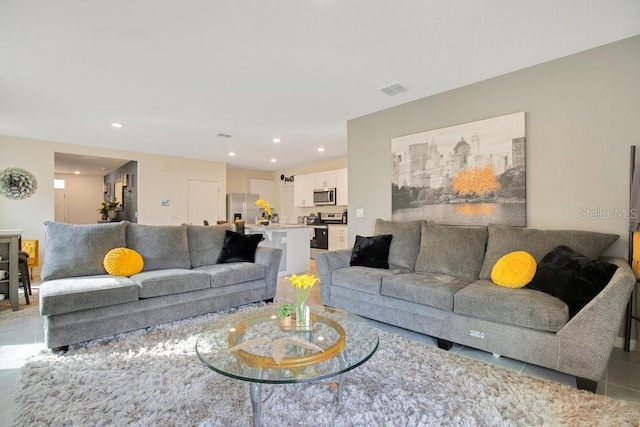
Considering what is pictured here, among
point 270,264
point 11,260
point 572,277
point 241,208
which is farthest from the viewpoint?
point 241,208

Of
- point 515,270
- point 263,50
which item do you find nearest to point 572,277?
point 515,270

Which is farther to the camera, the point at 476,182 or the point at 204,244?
the point at 204,244

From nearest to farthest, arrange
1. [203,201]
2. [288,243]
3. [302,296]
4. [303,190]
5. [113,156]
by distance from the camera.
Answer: [302,296] → [288,243] → [113,156] → [203,201] → [303,190]

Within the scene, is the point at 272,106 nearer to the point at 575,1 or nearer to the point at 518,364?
the point at 575,1

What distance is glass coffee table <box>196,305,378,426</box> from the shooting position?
144 centimetres

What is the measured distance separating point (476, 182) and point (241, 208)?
6667 mm

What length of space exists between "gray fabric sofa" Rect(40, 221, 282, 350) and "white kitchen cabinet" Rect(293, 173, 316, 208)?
430cm

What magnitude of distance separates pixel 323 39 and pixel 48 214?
5943 millimetres

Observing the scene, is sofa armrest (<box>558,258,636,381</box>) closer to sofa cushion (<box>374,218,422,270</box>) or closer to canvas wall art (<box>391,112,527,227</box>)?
canvas wall art (<box>391,112,527,227</box>)

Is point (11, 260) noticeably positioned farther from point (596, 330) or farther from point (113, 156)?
point (596, 330)

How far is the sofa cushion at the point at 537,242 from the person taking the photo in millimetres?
2422

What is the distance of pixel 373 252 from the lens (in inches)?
135

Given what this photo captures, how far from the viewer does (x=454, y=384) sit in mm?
1906

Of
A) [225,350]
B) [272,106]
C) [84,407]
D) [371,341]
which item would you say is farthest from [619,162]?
[84,407]
